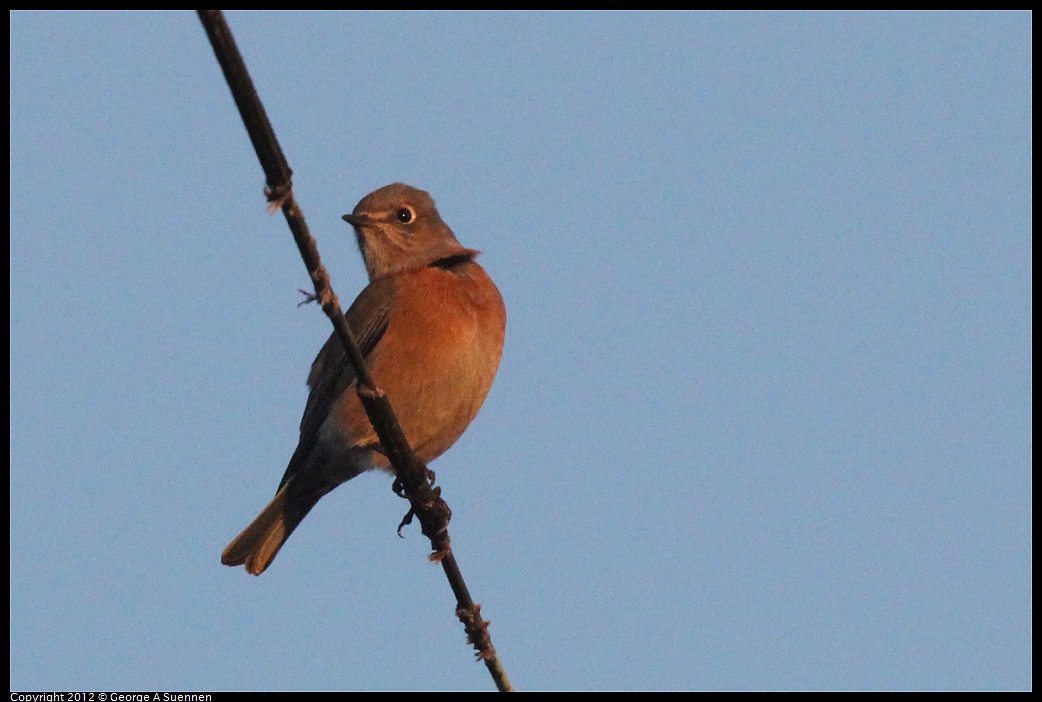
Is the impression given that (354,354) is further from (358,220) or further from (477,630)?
(358,220)

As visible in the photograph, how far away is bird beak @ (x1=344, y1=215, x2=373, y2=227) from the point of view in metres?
11.6

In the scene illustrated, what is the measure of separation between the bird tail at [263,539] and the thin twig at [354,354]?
1.57 meters


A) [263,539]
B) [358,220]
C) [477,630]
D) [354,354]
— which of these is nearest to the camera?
[354,354]

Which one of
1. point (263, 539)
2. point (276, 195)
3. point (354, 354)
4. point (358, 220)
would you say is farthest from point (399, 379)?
point (276, 195)

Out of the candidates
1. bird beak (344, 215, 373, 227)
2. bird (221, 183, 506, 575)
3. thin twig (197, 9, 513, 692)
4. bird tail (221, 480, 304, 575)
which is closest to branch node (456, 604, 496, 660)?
thin twig (197, 9, 513, 692)

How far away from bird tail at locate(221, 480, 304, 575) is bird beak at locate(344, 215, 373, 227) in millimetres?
2596

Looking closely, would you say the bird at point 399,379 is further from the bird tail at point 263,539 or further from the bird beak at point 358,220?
the bird beak at point 358,220

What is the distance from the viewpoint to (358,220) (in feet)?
38.2

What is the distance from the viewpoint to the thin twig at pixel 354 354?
16.2ft

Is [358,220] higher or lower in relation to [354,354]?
higher

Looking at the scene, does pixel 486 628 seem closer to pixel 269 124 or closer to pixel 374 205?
pixel 269 124

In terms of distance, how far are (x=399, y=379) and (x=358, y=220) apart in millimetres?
2352
